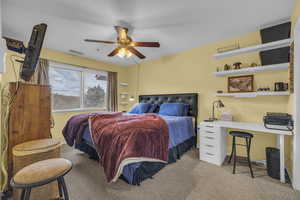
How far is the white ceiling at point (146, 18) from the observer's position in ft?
6.22

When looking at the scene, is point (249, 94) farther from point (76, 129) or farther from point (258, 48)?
point (76, 129)

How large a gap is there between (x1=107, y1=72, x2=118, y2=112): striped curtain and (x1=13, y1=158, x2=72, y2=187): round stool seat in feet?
11.5

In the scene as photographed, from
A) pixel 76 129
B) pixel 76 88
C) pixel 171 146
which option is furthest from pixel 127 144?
pixel 76 88

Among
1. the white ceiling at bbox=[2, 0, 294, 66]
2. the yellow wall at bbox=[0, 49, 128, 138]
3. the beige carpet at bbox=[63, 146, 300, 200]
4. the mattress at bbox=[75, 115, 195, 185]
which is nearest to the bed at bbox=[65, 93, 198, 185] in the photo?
the mattress at bbox=[75, 115, 195, 185]

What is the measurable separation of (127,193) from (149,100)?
2.94 m

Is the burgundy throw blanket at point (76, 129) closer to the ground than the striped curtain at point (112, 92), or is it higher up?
closer to the ground

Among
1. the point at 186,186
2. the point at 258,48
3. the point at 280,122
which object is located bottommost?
the point at 186,186

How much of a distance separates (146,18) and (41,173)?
2369 millimetres

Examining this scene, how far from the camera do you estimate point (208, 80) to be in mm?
3182

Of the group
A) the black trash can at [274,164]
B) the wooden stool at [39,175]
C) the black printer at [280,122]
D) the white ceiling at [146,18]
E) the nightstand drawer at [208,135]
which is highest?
the white ceiling at [146,18]

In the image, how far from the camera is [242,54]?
8.90 feet

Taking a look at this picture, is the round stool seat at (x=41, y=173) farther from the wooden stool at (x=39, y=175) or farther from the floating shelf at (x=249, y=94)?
the floating shelf at (x=249, y=94)

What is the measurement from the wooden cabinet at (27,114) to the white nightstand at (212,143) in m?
→ 2.50

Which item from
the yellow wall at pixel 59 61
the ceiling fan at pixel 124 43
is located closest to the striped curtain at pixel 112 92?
the yellow wall at pixel 59 61
